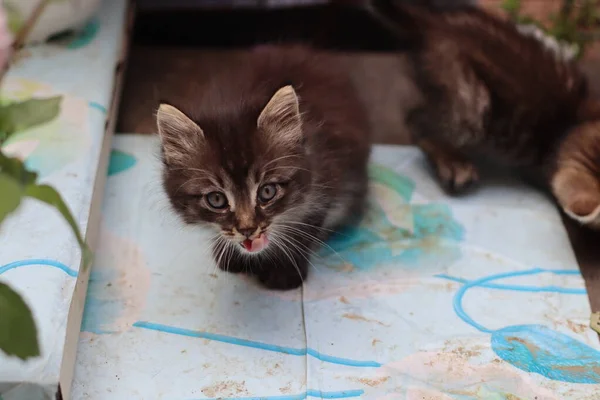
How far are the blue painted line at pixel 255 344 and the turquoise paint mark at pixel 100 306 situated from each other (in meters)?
0.07

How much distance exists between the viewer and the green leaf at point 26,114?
999 mm

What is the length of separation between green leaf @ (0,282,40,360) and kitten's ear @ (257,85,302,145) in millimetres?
617

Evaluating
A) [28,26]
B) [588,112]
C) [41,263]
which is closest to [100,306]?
[41,263]

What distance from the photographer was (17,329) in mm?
1044

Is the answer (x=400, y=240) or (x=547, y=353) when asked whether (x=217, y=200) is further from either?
(x=547, y=353)

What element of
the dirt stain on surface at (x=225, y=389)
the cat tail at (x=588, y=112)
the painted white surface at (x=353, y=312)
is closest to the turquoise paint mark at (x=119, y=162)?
the painted white surface at (x=353, y=312)

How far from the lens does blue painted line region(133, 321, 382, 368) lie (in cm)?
157

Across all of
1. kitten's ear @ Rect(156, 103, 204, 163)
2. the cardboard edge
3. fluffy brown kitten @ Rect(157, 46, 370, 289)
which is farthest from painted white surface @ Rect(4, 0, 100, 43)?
kitten's ear @ Rect(156, 103, 204, 163)

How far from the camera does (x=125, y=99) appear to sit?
92.0 inches

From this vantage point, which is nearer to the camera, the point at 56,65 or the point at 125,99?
the point at 56,65

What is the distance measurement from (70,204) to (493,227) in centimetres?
114

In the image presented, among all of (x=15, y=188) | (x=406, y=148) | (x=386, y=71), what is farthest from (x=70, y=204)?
(x=386, y=71)

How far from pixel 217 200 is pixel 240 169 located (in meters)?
0.09

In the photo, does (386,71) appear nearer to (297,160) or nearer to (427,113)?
(427,113)
